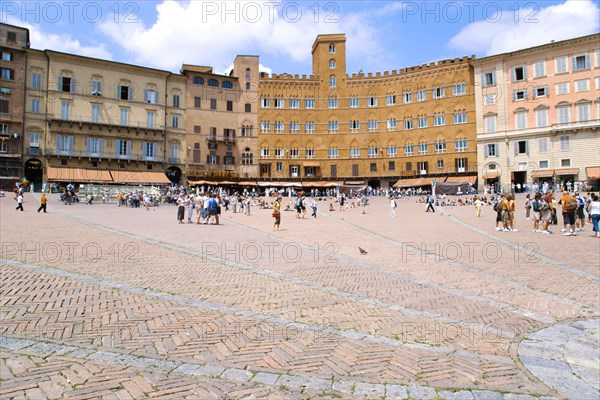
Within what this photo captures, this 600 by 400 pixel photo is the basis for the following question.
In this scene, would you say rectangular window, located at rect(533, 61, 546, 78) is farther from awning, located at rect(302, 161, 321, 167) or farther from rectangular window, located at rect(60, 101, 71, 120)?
rectangular window, located at rect(60, 101, 71, 120)

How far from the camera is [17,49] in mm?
42188

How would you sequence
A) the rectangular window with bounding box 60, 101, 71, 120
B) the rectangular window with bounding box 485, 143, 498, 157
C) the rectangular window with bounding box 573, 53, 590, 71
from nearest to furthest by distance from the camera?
the rectangular window with bounding box 573, 53, 590, 71 → the rectangular window with bounding box 60, 101, 71, 120 → the rectangular window with bounding box 485, 143, 498, 157

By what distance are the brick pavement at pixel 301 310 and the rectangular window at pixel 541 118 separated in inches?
1601

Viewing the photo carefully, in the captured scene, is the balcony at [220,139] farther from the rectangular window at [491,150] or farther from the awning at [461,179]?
the rectangular window at [491,150]

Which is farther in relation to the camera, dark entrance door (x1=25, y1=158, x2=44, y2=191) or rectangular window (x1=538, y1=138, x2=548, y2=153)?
rectangular window (x1=538, y1=138, x2=548, y2=153)

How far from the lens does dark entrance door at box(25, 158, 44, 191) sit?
43.0m

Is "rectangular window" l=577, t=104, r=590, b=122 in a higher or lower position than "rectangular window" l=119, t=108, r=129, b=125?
lower

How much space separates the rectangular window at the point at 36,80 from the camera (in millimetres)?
43478

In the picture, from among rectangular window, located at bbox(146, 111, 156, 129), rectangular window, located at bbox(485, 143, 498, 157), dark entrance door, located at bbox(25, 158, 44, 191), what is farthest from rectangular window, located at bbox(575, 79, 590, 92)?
dark entrance door, located at bbox(25, 158, 44, 191)

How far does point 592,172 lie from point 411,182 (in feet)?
62.2

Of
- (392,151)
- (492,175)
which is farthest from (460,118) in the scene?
(392,151)

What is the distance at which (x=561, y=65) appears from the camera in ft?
143

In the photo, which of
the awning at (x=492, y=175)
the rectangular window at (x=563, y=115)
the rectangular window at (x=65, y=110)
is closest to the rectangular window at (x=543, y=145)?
the rectangular window at (x=563, y=115)

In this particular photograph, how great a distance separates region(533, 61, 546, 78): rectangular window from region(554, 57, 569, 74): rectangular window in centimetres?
123
